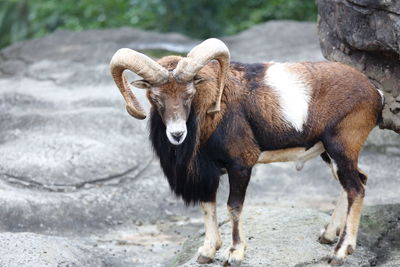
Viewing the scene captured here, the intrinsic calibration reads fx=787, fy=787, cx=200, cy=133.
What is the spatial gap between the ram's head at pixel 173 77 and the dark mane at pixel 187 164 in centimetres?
29

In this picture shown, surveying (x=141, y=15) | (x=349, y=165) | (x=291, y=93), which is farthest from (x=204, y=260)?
(x=141, y=15)

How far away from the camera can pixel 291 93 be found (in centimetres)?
784

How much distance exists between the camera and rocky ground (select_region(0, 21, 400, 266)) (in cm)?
842

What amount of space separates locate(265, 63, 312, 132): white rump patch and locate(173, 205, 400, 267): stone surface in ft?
4.38

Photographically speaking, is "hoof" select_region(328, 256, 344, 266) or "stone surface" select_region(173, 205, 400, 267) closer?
"hoof" select_region(328, 256, 344, 266)

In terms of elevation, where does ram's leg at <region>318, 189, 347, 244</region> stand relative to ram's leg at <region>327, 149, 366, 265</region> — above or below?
below

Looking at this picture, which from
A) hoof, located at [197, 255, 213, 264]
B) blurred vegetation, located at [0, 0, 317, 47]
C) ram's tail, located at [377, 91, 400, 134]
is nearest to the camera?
hoof, located at [197, 255, 213, 264]

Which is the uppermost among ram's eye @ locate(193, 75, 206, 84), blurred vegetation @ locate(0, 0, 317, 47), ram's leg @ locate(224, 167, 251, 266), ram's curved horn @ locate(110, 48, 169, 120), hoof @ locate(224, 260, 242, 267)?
ram's curved horn @ locate(110, 48, 169, 120)

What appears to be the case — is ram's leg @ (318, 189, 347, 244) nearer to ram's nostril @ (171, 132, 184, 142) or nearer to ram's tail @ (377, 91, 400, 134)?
ram's tail @ (377, 91, 400, 134)

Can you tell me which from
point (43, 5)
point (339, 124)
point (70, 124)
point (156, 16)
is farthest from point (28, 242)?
point (43, 5)

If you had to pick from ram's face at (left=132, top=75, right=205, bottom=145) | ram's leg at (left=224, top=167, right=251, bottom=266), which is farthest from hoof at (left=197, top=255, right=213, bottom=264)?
ram's face at (left=132, top=75, right=205, bottom=145)

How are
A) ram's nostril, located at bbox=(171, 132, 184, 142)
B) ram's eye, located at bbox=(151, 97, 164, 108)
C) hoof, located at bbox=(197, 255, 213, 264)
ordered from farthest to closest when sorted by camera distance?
hoof, located at bbox=(197, 255, 213, 264)
ram's eye, located at bbox=(151, 97, 164, 108)
ram's nostril, located at bbox=(171, 132, 184, 142)

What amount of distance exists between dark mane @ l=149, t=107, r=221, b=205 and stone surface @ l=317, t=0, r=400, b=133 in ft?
7.25

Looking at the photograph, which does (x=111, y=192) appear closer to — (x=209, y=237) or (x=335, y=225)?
(x=209, y=237)
